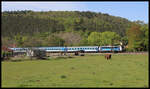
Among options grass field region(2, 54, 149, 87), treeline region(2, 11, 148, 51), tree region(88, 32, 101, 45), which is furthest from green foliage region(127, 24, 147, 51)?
grass field region(2, 54, 149, 87)

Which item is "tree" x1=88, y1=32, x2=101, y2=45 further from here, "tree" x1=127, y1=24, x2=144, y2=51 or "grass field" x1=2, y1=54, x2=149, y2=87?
"grass field" x1=2, y1=54, x2=149, y2=87

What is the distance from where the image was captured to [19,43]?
223 feet

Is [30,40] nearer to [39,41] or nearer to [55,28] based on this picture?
[39,41]

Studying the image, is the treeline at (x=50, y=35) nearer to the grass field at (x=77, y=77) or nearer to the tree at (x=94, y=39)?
the tree at (x=94, y=39)

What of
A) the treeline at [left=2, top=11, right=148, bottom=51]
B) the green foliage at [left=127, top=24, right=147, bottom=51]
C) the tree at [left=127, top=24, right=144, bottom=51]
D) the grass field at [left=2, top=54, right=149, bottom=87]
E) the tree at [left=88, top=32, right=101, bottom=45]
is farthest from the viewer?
the tree at [left=88, top=32, right=101, bottom=45]

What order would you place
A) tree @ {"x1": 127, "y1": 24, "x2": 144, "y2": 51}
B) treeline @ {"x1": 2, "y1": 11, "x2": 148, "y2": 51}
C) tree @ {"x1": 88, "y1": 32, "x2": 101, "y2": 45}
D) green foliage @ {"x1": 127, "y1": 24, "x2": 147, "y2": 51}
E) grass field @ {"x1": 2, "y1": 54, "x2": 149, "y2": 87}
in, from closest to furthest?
1. grass field @ {"x1": 2, "y1": 54, "x2": 149, "y2": 87}
2. green foliage @ {"x1": 127, "y1": 24, "x2": 147, "y2": 51}
3. tree @ {"x1": 127, "y1": 24, "x2": 144, "y2": 51}
4. treeline @ {"x1": 2, "y1": 11, "x2": 148, "y2": 51}
5. tree @ {"x1": 88, "y1": 32, "x2": 101, "y2": 45}

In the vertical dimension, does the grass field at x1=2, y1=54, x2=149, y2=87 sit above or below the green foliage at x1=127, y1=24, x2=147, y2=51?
above

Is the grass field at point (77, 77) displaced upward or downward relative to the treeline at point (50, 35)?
upward

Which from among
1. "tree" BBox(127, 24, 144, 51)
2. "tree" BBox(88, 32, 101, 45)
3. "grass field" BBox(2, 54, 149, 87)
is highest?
"grass field" BBox(2, 54, 149, 87)

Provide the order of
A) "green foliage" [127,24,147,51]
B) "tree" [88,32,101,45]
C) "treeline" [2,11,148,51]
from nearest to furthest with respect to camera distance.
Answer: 1. "green foliage" [127,24,147,51]
2. "treeline" [2,11,148,51]
3. "tree" [88,32,101,45]

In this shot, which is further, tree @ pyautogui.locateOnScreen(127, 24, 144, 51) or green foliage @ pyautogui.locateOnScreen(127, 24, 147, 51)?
tree @ pyautogui.locateOnScreen(127, 24, 144, 51)

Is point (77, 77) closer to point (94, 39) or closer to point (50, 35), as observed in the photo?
point (94, 39)

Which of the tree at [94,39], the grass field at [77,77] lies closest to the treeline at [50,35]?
the tree at [94,39]

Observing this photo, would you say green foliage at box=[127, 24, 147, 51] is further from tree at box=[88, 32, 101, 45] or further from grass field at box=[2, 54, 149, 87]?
grass field at box=[2, 54, 149, 87]
